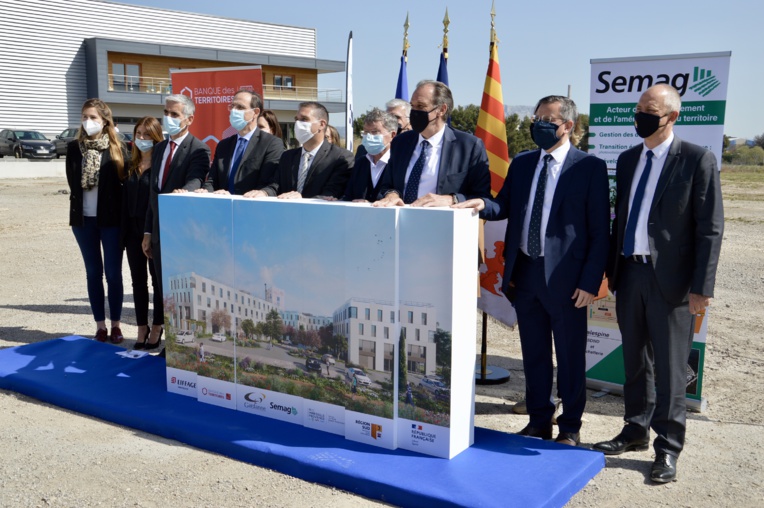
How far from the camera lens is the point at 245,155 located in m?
5.29

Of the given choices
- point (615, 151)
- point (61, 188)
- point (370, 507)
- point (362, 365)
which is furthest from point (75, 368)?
point (61, 188)

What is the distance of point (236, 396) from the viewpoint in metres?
4.52

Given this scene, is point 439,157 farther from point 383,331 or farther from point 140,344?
point 140,344

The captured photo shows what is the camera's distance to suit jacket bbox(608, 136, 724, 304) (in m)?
3.62

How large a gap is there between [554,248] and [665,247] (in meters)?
0.57

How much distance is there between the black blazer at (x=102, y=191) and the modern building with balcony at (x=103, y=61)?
29.0 metres

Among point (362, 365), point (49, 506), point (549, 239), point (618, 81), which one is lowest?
point (49, 506)

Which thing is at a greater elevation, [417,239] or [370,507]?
[417,239]

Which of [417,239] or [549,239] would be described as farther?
[549,239]

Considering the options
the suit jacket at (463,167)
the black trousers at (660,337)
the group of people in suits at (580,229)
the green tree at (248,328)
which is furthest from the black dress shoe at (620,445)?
the green tree at (248,328)

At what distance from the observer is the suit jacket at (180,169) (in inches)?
217

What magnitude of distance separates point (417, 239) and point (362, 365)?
0.79 metres

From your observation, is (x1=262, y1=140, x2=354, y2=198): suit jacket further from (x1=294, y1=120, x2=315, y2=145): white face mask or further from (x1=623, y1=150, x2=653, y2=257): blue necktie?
(x1=623, y1=150, x2=653, y2=257): blue necktie

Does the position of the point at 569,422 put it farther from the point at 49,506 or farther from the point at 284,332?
the point at 49,506
